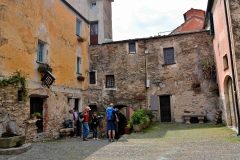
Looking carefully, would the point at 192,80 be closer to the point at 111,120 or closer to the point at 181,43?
the point at 181,43

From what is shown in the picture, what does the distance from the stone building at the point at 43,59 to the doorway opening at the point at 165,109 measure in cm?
539

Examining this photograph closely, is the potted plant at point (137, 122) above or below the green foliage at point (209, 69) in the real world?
below

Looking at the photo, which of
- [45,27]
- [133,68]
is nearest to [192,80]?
[133,68]

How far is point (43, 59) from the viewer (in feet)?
35.0

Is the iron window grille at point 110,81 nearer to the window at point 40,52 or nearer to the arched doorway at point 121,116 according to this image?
the arched doorway at point 121,116

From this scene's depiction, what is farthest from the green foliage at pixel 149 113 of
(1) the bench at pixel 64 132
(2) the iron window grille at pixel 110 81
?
(1) the bench at pixel 64 132

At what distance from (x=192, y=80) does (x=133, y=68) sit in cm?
411

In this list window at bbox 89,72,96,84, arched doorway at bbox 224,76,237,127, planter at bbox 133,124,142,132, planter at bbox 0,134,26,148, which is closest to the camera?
planter at bbox 0,134,26,148

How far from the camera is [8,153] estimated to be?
6320mm

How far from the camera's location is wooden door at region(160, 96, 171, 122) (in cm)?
1379

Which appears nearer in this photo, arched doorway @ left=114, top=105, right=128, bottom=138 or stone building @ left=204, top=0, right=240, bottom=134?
stone building @ left=204, top=0, right=240, bottom=134

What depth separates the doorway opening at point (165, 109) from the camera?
45.2 feet

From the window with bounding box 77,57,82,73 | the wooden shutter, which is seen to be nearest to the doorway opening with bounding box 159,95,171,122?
the wooden shutter

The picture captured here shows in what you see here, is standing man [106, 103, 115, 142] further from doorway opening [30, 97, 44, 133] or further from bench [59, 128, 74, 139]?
doorway opening [30, 97, 44, 133]
